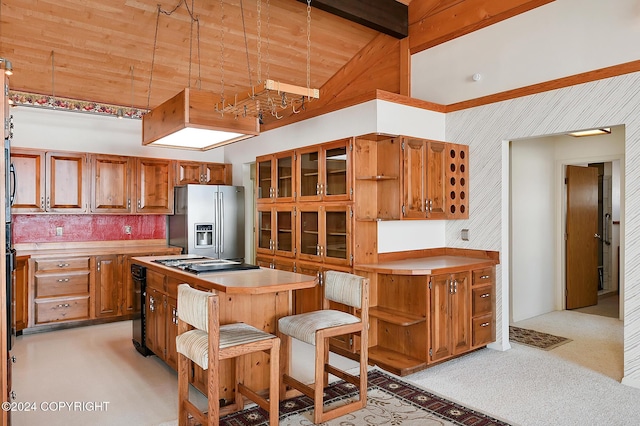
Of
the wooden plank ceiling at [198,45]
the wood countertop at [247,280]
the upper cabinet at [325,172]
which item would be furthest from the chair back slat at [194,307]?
the wooden plank ceiling at [198,45]

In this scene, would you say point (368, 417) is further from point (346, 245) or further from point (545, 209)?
point (545, 209)

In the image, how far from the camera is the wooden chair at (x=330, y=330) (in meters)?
2.84

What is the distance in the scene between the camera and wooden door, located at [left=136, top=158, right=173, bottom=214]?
19.9 ft

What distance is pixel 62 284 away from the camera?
5266 mm

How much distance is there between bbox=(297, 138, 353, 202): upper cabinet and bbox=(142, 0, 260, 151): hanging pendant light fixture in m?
1.09

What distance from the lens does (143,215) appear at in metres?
6.41

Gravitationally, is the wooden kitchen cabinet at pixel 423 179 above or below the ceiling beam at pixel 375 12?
below

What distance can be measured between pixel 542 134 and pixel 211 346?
11.5ft

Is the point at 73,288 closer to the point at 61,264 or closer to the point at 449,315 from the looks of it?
the point at 61,264

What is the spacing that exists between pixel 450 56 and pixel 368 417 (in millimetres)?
3839

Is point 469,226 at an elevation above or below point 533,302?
above

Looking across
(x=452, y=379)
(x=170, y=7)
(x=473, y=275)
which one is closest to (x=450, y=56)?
(x=473, y=275)

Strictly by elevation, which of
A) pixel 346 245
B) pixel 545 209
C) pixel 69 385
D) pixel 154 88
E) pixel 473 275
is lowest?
pixel 69 385

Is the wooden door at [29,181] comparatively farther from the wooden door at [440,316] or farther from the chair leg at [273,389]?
the wooden door at [440,316]
